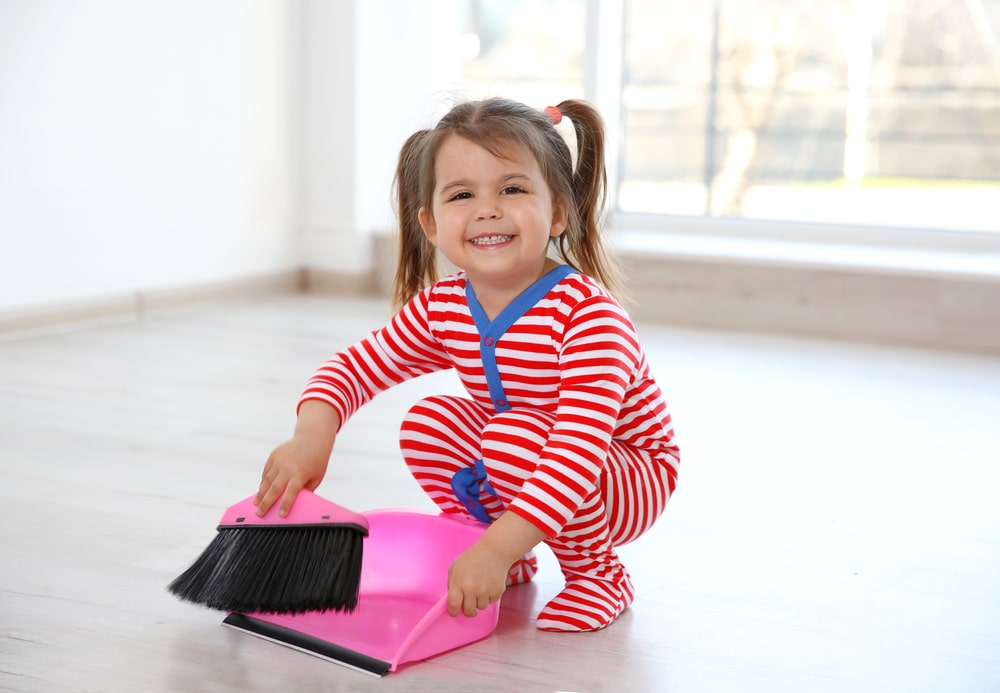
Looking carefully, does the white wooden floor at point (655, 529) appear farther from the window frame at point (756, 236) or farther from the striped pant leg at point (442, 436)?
the window frame at point (756, 236)

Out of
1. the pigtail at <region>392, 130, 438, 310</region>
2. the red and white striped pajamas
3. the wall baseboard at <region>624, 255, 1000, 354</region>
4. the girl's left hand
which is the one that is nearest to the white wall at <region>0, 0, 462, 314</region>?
the wall baseboard at <region>624, 255, 1000, 354</region>

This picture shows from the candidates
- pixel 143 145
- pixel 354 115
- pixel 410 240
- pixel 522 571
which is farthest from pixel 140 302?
pixel 522 571

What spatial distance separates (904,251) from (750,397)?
2.97 feet

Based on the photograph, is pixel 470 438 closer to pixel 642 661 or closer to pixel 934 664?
pixel 642 661

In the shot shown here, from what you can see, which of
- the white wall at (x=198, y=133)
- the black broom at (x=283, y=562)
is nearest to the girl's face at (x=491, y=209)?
the black broom at (x=283, y=562)

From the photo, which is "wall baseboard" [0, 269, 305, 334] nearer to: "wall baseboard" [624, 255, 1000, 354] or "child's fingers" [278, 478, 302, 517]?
"wall baseboard" [624, 255, 1000, 354]

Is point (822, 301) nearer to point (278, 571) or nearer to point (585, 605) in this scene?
point (585, 605)

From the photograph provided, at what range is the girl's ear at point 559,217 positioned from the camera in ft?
3.56

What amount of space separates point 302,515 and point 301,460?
67 mm

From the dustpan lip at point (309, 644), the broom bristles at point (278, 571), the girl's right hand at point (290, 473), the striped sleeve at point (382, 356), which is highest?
the striped sleeve at point (382, 356)

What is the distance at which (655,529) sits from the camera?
1309 millimetres

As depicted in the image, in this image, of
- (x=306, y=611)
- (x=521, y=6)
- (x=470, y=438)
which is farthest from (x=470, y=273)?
(x=521, y=6)

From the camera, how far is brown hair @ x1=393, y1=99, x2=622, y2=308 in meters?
1.04

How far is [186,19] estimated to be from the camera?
8.39ft
